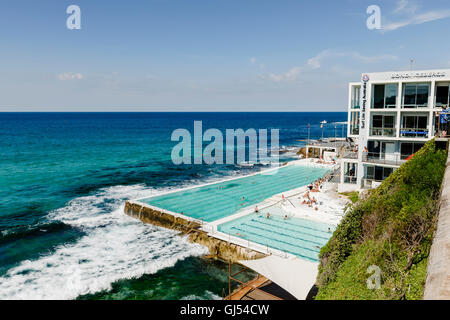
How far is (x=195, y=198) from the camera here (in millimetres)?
32625

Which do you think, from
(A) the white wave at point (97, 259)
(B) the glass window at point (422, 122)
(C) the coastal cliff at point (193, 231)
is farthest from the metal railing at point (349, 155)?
(A) the white wave at point (97, 259)

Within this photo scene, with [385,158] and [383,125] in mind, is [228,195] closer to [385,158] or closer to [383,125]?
[385,158]

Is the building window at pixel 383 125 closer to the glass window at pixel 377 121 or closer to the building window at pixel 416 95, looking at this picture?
the glass window at pixel 377 121

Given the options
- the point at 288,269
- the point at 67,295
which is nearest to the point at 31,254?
the point at 67,295

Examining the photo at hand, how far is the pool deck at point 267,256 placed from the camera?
1266cm

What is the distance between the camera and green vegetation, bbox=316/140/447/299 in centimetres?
974

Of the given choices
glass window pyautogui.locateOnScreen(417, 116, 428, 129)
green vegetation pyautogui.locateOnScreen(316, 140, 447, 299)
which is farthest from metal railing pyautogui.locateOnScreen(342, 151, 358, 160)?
green vegetation pyautogui.locateOnScreen(316, 140, 447, 299)

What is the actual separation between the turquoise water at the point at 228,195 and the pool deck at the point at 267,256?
147 centimetres

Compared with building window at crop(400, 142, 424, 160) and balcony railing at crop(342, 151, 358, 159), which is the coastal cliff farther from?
building window at crop(400, 142, 424, 160)

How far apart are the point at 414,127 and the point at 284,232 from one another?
42.7 feet

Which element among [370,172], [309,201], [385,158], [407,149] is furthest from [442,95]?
[309,201]

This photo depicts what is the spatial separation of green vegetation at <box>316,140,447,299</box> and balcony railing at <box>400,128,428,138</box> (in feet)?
31.0

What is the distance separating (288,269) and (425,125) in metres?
17.9
